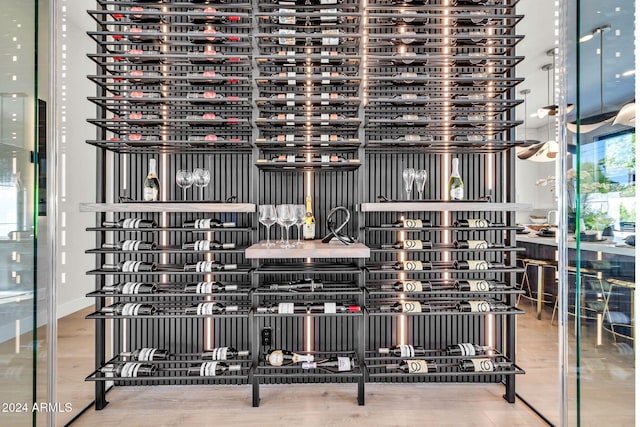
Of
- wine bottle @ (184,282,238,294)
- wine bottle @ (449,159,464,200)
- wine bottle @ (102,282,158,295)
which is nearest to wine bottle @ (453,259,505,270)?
wine bottle @ (449,159,464,200)

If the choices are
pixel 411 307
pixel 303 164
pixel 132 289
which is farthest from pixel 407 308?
pixel 132 289

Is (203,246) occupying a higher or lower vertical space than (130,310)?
higher

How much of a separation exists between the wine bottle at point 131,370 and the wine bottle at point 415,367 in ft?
5.12

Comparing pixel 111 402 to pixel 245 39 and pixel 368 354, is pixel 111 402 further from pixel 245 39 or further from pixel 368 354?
pixel 245 39

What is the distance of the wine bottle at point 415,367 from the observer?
2.34 metres

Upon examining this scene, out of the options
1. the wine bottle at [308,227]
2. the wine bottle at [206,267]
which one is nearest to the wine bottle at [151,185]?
the wine bottle at [206,267]

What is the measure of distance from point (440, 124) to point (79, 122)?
298 cm

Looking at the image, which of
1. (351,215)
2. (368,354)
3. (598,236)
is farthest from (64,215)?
(598,236)

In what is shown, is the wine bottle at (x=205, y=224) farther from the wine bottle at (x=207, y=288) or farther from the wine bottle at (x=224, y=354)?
the wine bottle at (x=224, y=354)

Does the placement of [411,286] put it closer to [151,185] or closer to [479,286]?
[479,286]

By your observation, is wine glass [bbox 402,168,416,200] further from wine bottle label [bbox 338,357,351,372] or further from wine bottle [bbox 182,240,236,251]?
wine bottle [bbox 182,240,236,251]

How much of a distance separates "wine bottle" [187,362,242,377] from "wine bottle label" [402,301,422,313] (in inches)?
45.8

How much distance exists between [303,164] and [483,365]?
5.87ft

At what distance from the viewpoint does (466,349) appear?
8.10 feet
